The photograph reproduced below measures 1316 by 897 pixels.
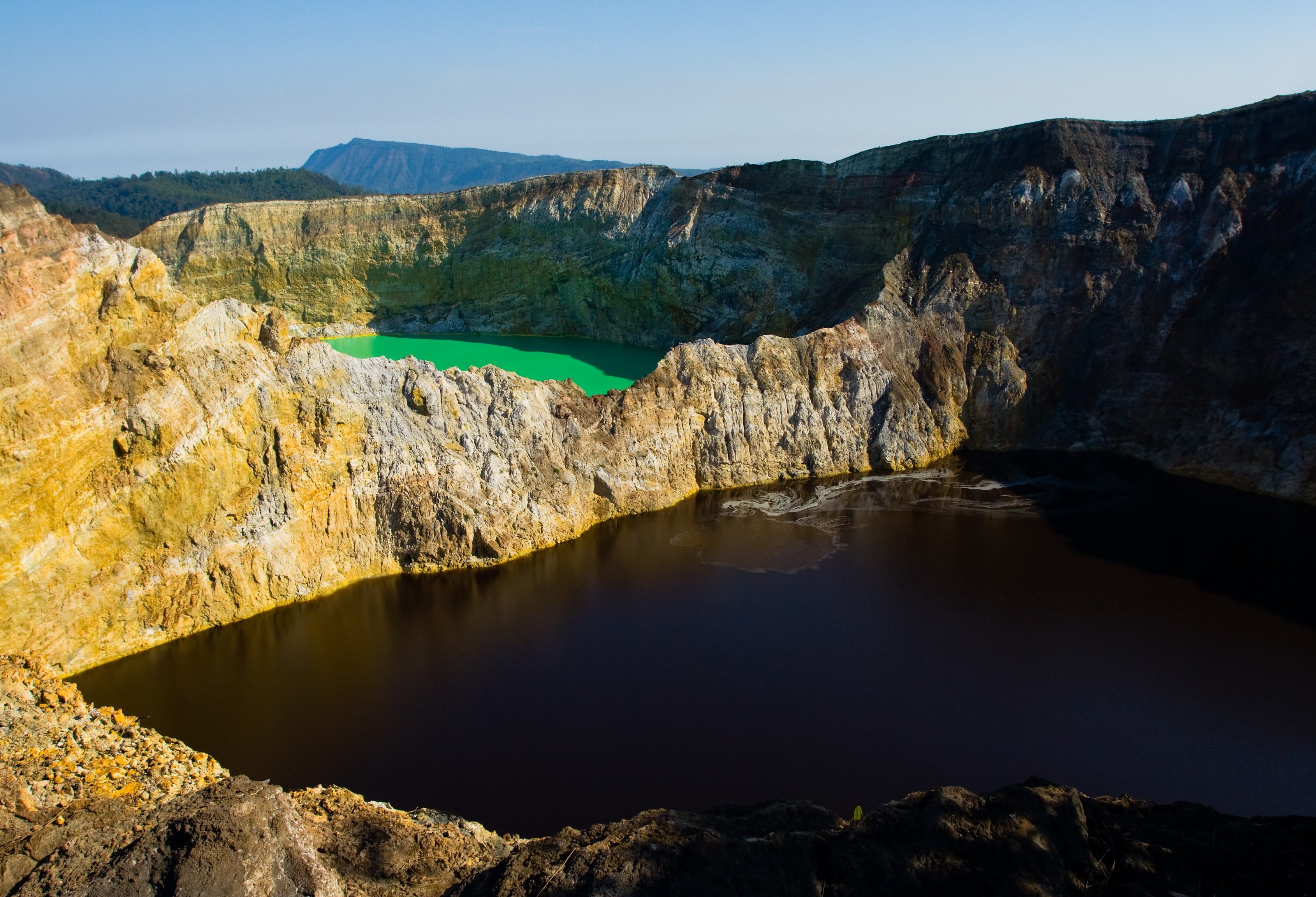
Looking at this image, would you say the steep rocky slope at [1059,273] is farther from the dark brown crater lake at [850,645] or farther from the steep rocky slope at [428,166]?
the steep rocky slope at [428,166]

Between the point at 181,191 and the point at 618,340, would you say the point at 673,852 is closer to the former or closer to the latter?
the point at 618,340

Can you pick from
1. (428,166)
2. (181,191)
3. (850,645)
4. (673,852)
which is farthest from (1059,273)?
(428,166)

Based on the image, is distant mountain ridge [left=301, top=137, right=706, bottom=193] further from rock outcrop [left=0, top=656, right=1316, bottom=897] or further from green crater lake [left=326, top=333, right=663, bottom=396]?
rock outcrop [left=0, top=656, right=1316, bottom=897]

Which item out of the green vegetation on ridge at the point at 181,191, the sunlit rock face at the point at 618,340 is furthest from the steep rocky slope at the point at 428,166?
the sunlit rock face at the point at 618,340

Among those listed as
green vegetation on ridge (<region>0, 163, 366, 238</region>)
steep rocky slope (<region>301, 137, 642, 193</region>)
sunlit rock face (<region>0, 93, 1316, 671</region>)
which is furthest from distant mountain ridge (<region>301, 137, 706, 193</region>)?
sunlit rock face (<region>0, 93, 1316, 671</region>)

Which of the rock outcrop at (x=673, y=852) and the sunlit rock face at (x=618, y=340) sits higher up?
the sunlit rock face at (x=618, y=340)
